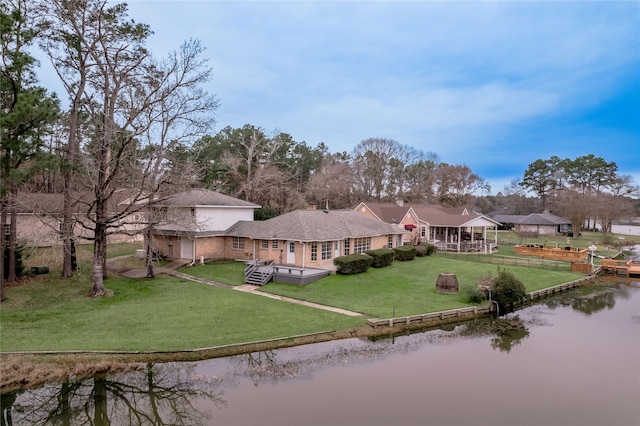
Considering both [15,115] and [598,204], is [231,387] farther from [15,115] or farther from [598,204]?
[598,204]

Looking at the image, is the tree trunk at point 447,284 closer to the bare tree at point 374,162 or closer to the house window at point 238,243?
the house window at point 238,243

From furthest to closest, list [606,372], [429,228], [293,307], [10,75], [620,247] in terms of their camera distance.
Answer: [620,247] < [429,228] < [293,307] < [10,75] < [606,372]

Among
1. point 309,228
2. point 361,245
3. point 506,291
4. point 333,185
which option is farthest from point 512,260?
point 333,185

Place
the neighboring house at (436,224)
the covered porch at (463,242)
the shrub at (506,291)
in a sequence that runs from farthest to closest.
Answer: the neighboring house at (436,224)
the covered porch at (463,242)
the shrub at (506,291)

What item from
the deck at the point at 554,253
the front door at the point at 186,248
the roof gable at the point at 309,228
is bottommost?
the deck at the point at 554,253

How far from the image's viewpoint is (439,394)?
11031mm

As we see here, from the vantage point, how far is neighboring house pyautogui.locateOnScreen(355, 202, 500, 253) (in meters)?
38.0

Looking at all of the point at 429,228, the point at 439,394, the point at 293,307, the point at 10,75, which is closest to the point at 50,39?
the point at 10,75

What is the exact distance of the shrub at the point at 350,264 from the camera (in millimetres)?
23641

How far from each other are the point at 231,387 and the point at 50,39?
64.9 feet

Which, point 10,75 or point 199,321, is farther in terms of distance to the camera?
point 10,75

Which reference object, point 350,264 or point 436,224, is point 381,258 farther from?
point 436,224

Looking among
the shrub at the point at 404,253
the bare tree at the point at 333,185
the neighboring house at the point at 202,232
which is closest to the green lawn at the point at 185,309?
the neighboring house at the point at 202,232

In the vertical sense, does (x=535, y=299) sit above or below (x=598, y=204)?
below
